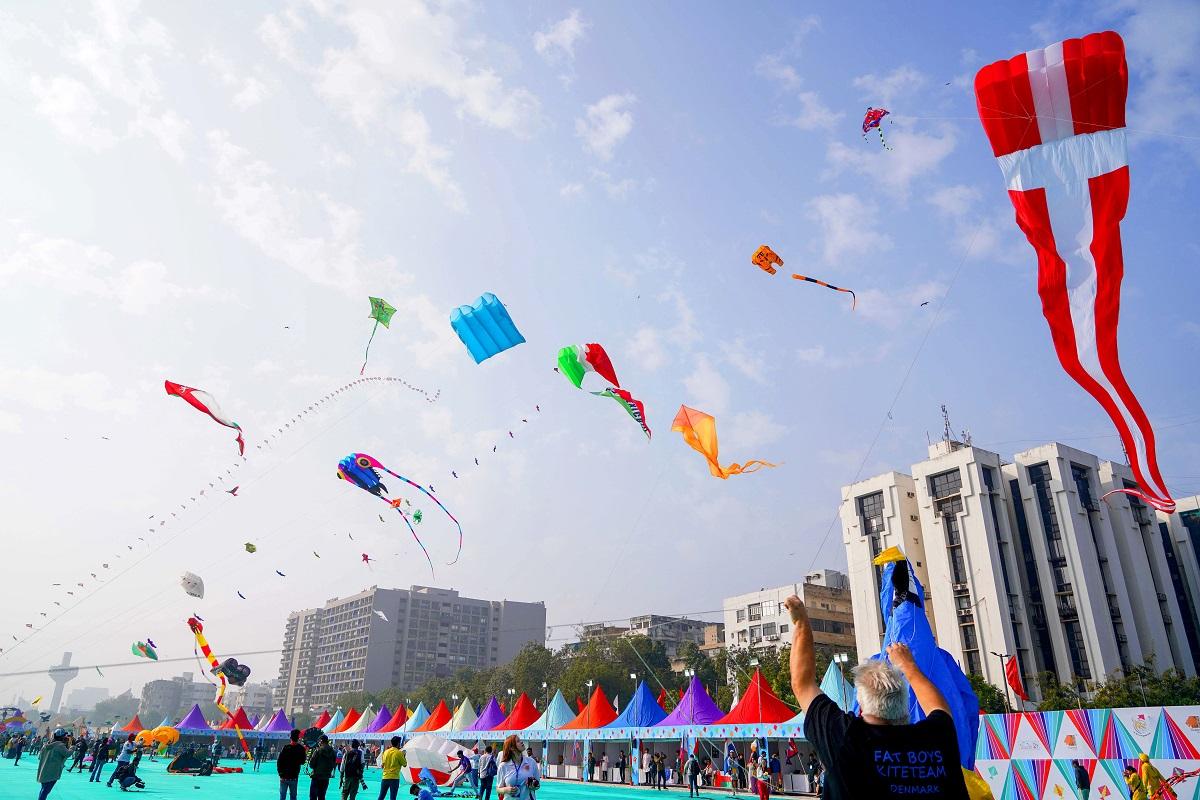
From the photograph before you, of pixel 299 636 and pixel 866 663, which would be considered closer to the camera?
pixel 866 663

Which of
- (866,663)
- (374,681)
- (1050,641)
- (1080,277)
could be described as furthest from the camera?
(374,681)

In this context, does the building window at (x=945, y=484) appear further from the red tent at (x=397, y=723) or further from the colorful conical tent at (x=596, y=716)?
the red tent at (x=397, y=723)

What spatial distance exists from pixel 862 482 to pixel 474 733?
3480 cm

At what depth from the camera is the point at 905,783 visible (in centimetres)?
271

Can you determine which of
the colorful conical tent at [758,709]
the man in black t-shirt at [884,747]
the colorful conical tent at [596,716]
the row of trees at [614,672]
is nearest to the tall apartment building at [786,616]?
the row of trees at [614,672]

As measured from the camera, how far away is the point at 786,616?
69562mm

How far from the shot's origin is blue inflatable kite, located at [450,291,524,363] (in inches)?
754

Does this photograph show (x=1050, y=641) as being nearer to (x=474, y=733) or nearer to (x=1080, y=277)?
(x=474, y=733)

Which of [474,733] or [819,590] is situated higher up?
[819,590]

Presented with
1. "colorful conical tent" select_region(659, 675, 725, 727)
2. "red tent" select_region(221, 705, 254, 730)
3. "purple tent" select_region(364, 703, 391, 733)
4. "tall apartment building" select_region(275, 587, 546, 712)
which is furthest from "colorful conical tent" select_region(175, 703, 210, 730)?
"tall apartment building" select_region(275, 587, 546, 712)

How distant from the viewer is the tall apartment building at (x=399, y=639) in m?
122

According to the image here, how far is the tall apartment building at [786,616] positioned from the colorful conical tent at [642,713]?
120ft

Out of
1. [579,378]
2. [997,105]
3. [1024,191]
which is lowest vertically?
[1024,191]

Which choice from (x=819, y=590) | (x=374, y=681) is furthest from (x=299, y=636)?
(x=819, y=590)
